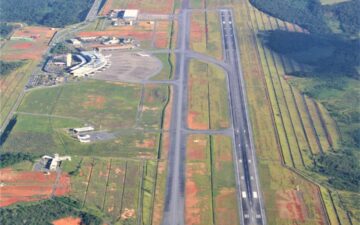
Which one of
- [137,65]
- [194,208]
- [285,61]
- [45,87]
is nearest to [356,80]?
[285,61]

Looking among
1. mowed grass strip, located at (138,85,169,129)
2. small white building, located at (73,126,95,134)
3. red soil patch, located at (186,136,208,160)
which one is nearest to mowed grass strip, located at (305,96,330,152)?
red soil patch, located at (186,136,208,160)

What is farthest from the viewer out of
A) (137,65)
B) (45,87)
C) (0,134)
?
(137,65)

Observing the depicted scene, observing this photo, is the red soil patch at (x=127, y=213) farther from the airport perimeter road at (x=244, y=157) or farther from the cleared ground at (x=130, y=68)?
the cleared ground at (x=130, y=68)

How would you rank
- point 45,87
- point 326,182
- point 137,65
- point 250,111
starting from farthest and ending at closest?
1. point 137,65
2. point 45,87
3. point 250,111
4. point 326,182

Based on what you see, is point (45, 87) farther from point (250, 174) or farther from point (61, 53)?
point (250, 174)

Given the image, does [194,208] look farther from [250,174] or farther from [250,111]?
[250,111]

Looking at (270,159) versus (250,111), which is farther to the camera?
(250,111)

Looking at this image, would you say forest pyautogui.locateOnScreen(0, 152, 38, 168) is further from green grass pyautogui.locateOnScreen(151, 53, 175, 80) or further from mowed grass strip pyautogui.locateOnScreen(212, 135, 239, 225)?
green grass pyautogui.locateOnScreen(151, 53, 175, 80)

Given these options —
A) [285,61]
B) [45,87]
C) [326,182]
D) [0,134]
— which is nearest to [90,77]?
[45,87]
